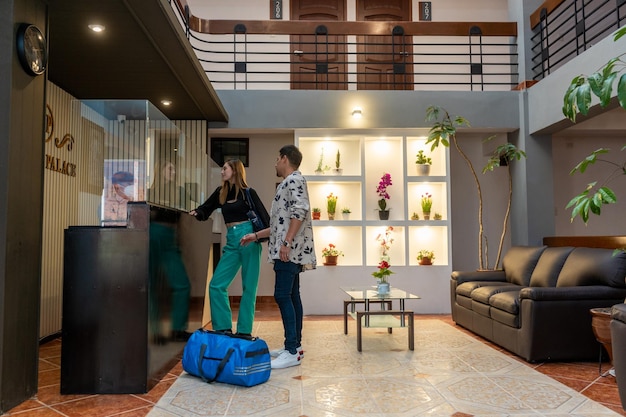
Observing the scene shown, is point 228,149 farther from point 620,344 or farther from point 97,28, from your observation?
point 620,344

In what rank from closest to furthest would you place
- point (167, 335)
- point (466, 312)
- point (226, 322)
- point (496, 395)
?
1. point (496, 395)
2. point (167, 335)
3. point (226, 322)
4. point (466, 312)

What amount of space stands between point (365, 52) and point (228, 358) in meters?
5.66

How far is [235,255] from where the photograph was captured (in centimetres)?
369

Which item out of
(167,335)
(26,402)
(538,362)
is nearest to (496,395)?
(538,362)

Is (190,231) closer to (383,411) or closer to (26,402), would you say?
(26,402)

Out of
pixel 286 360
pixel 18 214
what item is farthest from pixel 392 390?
pixel 18 214

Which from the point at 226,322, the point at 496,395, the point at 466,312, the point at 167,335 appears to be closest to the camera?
the point at 496,395

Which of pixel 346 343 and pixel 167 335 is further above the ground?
pixel 167 335

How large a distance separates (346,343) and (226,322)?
1263 mm

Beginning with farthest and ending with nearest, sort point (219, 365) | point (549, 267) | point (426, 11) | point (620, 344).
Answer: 1. point (426, 11)
2. point (549, 267)
3. point (219, 365)
4. point (620, 344)

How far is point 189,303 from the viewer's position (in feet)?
13.3

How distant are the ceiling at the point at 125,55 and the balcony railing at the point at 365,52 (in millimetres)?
1664

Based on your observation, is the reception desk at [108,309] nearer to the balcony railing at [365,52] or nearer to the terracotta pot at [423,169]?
the balcony railing at [365,52]

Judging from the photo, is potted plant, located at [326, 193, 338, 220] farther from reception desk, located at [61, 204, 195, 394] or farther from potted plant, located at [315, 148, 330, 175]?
reception desk, located at [61, 204, 195, 394]
